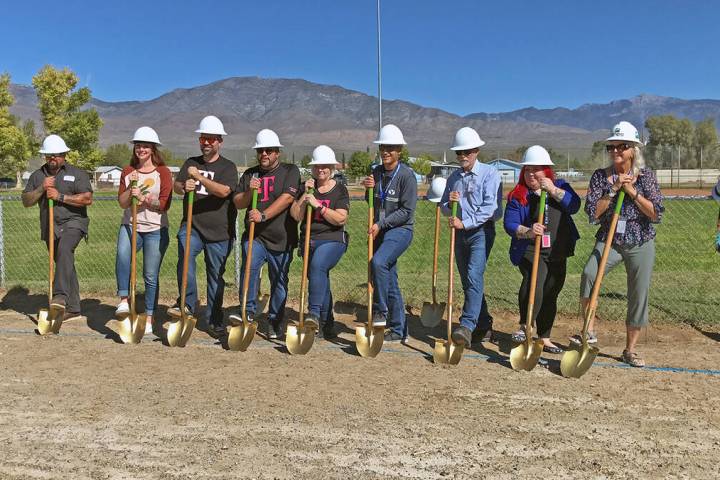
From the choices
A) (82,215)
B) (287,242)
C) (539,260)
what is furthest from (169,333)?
(539,260)

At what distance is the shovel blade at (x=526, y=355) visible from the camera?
19.2 ft

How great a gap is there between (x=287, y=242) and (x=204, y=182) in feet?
3.09

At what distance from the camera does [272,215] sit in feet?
21.8

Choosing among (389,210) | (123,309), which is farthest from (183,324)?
(389,210)

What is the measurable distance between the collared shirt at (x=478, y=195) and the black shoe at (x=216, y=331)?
258 centimetres

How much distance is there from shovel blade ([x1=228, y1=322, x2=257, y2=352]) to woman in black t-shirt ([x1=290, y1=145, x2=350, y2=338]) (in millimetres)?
515

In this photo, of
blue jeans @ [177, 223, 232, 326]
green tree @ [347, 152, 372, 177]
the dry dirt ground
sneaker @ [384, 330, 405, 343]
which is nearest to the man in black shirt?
the dry dirt ground

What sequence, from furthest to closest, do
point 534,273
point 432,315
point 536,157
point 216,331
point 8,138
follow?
point 8,138
point 432,315
point 216,331
point 536,157
point 534,273

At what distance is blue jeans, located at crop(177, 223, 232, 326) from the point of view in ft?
22.6

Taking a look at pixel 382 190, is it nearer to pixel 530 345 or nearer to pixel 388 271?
pixel 388 271

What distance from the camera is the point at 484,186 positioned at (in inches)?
251

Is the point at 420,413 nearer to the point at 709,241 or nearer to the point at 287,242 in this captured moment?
the point at 287,242

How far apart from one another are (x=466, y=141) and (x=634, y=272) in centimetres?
177

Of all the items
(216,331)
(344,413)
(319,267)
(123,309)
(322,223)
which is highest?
(322,223)
